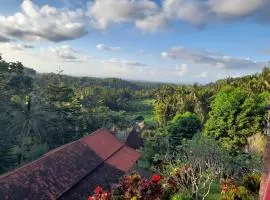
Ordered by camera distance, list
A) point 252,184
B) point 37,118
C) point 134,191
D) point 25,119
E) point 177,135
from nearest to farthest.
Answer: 1. point 134,191
2. point 252,184
3. point 25,119
4. point 37,118
5. point 177,135

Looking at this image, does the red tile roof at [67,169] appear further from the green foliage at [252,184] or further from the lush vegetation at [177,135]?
the green foliage at [252,184]

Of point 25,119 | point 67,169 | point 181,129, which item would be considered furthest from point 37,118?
point 181,129

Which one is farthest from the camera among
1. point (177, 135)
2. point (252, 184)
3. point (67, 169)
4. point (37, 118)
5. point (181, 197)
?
point (177, 135)

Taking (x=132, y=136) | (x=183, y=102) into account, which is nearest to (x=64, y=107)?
(x=132, y=136)

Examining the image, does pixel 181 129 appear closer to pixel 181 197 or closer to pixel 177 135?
pixel 177 135

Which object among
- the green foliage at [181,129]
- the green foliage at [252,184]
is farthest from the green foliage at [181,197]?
the green foliage at [181,129]

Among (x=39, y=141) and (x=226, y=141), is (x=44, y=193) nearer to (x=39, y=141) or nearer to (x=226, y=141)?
(x=226, y=141)
